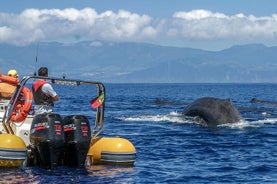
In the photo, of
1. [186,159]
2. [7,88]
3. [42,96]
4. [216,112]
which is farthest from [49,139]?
[216,112]

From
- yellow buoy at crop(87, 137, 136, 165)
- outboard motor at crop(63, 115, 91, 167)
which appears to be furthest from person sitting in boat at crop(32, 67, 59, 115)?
yellow buoy at crop(87, 137, 136, 165)

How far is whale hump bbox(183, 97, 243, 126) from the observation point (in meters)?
31.6

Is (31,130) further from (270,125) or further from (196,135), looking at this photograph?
(270,125)

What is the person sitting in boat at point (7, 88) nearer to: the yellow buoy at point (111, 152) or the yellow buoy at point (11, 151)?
the yellow buoy at point (11, 151)

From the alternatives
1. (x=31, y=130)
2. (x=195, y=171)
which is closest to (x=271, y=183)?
(x=195, y=171)

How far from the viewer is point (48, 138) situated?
15.4 m

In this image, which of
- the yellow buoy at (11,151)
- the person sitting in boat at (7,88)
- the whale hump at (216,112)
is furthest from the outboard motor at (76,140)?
the whale hump at (216,112)

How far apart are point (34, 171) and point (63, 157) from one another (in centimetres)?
98

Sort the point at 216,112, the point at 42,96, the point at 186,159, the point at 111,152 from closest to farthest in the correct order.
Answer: the point at 111,152
the point at 42,96
the point at 186,159
the point at 216,112

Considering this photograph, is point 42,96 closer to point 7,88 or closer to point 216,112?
point 7,88

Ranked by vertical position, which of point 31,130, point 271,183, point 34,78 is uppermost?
point 34,78

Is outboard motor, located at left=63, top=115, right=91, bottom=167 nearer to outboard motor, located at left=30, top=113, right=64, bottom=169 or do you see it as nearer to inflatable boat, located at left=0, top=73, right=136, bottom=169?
inflatable boat, located at left=0, top=73, right=136, bottom=169

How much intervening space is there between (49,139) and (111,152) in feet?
7.20

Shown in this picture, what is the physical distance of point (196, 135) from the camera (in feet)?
88.6
